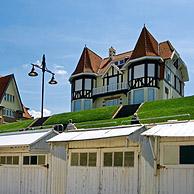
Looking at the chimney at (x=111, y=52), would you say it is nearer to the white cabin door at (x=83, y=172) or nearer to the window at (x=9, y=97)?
the window at (x=9, y=97)

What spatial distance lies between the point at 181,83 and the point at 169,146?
4919 centimetres

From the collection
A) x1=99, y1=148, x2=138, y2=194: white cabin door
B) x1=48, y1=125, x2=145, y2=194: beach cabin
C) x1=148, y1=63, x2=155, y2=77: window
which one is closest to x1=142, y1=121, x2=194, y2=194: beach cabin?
x1=48, y1=125, x2=145, y2=194: beach cabin

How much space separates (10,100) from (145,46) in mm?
24777

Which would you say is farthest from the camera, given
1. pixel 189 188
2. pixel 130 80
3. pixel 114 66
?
pixel 114 66

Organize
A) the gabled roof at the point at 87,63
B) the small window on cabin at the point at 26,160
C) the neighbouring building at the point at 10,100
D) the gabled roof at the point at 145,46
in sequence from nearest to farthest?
the small window on cabin at the point at 26,160, the gabled roof at the point at 145,46, the gabled roof at the point at 87,63, the neighbouring building at the point at 10,100

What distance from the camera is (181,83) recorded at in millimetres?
59781

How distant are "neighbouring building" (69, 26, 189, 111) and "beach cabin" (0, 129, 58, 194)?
33.8 meters

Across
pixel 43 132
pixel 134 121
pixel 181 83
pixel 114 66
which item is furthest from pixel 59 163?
pixel 181 83

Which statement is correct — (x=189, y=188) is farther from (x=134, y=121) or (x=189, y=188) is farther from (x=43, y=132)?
(x=43, y=132)

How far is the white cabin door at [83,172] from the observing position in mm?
13867

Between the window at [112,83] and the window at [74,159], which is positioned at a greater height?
the window at [112,83]

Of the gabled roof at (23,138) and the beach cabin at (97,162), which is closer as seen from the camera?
the beach cabin at (97,162)

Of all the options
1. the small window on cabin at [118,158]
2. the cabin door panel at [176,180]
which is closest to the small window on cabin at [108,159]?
the small window on cabin at [118,158]

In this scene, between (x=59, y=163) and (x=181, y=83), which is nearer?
(x=59, y=163)
